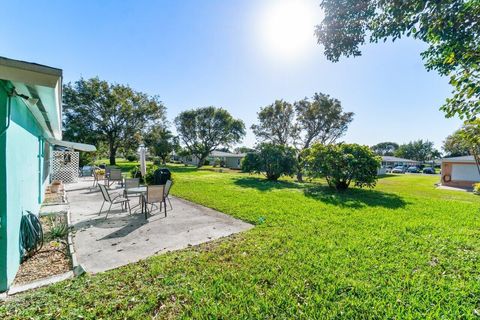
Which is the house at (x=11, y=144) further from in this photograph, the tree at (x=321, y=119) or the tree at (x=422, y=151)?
the tree at (x=422, y=151)

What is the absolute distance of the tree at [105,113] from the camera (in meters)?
29.0

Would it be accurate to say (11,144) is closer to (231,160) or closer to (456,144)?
(456,144)

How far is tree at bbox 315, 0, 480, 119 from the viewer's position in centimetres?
264

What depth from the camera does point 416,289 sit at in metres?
2.98

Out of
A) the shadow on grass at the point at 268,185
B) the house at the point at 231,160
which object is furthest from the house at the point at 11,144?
the house at the point at 231,160

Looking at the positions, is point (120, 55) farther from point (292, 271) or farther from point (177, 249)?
point (292, 271)

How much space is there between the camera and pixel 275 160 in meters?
17.4

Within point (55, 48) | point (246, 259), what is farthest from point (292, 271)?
point (55, 48)

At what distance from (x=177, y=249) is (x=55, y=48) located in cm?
984

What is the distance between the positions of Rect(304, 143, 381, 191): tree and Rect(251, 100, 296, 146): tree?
17.4m

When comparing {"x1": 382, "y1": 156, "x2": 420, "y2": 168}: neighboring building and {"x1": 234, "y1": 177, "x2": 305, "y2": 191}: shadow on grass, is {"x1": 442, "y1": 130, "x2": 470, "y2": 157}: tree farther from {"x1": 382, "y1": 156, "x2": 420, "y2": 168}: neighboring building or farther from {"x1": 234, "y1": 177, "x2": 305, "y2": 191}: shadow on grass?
{"x1": 234, "y1": 177, "x2": 305, "y2": 191}: shadow on grass

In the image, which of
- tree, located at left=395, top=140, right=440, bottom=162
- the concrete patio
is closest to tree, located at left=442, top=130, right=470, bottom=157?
the concrete patio

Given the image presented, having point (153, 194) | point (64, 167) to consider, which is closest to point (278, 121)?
point (64, 167)

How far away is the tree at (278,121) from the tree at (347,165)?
57.1 ft
